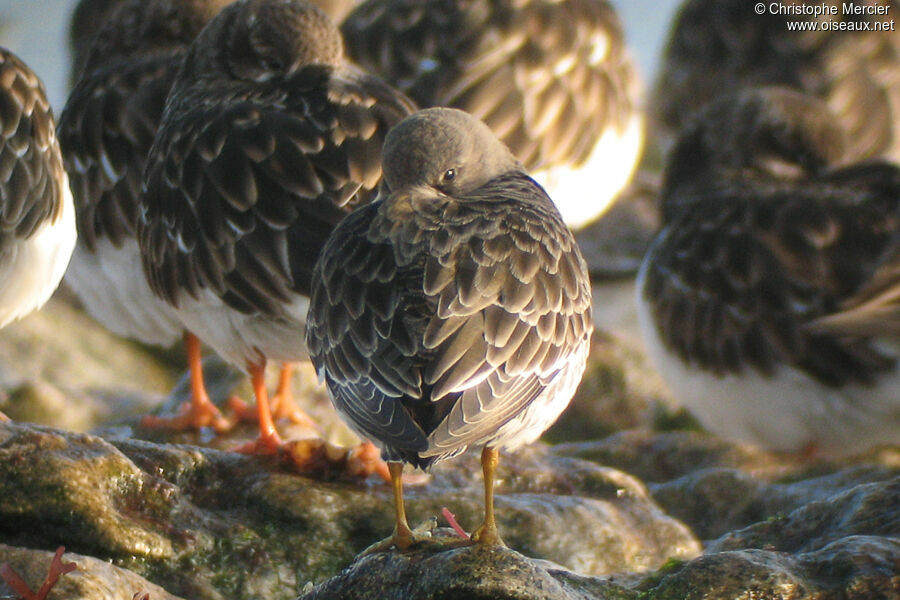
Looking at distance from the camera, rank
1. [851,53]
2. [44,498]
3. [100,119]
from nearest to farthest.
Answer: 1. [44,498]
2. [100,119]
3. [851,53]

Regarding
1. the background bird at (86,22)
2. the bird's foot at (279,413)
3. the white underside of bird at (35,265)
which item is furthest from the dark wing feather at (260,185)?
the background bird at (86,22)

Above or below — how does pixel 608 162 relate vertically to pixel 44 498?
above

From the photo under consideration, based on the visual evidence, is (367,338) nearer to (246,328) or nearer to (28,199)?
(246,328)

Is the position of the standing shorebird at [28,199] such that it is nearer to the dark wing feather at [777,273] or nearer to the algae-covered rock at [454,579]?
the algae-covered rock at [454,579]

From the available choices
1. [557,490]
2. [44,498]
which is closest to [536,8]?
[557,490]

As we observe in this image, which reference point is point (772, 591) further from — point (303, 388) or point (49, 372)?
point (49, 372)
